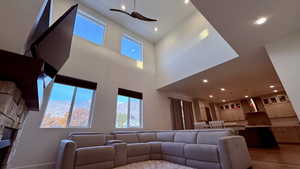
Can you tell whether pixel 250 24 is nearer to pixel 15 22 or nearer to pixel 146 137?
pixel 15 22

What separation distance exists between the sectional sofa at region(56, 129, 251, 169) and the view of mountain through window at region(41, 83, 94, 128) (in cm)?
74

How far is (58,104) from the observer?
11.7ft

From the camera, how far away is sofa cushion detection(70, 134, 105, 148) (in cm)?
309

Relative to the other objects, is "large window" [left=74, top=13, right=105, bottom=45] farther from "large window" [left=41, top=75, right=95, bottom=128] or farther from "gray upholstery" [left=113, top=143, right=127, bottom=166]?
"gray upholstery" [left=113, top=143, right=127, bottom=166]

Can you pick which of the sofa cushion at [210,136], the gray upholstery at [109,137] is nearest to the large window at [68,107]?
the gray upholstery at [109,137]

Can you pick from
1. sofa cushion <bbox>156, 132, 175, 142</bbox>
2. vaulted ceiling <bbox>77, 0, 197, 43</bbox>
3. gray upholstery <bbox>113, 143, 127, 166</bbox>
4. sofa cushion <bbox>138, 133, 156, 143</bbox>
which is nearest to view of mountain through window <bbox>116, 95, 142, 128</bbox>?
sofa cushion <bbox>138, 133, 156, 143</bbox>

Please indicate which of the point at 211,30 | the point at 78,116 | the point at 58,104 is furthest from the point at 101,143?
the point at 211,30

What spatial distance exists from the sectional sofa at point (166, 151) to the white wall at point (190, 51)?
2.33 m

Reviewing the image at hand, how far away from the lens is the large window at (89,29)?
459cm

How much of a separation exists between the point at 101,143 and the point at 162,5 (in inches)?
210

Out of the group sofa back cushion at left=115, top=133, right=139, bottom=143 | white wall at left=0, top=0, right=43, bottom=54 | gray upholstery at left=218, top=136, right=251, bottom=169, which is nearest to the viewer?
white wall at left=0, top=0, right=43, bottom=54

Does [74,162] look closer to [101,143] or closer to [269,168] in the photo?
[101,143]

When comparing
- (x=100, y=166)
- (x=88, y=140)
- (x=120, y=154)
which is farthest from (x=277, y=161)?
(x=88, y=140)

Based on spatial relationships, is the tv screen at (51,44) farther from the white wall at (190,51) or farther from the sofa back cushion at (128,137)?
the white wall at (190,51)
